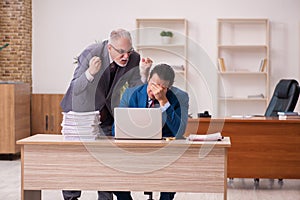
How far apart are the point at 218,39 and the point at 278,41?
3.12 feet

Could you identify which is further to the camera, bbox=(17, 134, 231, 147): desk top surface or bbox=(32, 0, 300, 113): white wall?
bbox=(32, 0, 300, 113): white wall

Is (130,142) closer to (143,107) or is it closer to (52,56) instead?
(143,107)

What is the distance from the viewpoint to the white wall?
997cm

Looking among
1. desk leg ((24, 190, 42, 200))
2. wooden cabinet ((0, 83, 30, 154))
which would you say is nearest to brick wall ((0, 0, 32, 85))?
wooden cabinet ((0, 83, 30, 154))

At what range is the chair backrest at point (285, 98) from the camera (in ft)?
24.9

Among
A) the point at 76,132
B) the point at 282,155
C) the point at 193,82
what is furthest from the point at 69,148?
the point at 193,82

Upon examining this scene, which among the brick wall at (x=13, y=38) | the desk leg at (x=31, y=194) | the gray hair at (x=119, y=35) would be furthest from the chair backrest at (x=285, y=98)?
the brick wall at (x=13, y=38)

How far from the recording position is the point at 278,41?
9992mm

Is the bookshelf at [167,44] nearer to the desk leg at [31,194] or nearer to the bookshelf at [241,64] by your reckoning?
the bookshelf at [241,64]

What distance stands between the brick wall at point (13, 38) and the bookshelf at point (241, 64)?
3.09 m

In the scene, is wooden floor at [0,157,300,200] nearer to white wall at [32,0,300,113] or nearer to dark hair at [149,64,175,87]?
dark hair at [149,64,175,87]

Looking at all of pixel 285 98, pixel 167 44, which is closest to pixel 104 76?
pixel 285 98

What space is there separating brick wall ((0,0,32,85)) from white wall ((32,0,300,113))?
1.40 feet

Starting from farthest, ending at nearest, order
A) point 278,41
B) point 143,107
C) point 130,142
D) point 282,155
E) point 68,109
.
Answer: point 278,41 → point 282,155 → point 68,109 → point 143,107 → point 130,142
